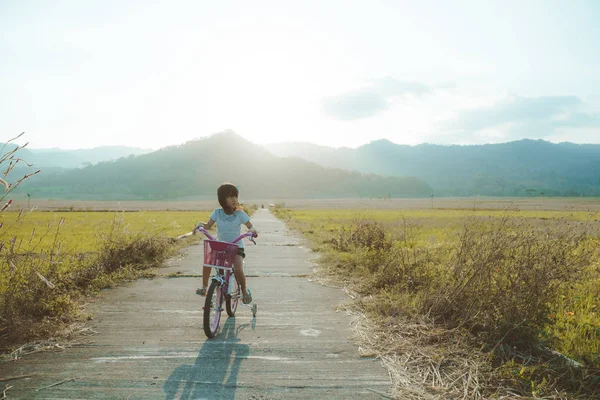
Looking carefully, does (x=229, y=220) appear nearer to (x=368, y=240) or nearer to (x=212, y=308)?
(x=212, y=308)

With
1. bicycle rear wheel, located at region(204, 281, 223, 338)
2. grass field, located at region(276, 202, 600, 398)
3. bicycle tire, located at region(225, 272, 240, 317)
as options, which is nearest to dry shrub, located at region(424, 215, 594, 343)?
grass field, located at region(276, 202, 600, 398)

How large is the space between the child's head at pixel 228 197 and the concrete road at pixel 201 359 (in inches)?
68.6

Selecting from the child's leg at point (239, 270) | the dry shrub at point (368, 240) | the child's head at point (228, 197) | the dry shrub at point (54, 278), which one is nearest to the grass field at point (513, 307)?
the child's leg at point (239, 270)

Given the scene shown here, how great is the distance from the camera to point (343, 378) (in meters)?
3.78

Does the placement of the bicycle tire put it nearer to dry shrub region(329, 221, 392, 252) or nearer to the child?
the child

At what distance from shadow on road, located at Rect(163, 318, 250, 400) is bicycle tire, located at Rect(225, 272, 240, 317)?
0.79 metres

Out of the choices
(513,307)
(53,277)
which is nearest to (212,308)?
(53,277)

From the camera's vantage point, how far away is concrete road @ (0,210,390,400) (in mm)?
3500

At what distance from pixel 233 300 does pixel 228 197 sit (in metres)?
1.77

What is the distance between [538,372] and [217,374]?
10.7ft

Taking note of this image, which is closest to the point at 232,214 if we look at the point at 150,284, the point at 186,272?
the point at 150,284

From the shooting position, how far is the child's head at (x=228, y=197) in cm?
529

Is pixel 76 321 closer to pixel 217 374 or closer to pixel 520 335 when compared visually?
pixel 217 374

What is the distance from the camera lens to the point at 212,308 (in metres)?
4.91
